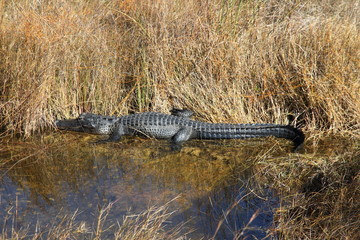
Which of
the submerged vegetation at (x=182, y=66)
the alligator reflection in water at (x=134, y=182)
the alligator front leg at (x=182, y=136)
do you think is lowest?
the alligator reflection in water at (x=134, y=182)

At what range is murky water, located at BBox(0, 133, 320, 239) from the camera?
133 inches

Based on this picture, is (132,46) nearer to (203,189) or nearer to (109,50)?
(109,50)

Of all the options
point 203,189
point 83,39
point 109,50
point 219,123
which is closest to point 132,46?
point 109,50

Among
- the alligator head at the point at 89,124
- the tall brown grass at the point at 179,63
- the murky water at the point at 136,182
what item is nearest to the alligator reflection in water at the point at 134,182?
the murky water at the point at 136,182

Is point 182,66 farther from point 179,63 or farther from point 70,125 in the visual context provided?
point 70,125

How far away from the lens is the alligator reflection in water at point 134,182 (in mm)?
3449

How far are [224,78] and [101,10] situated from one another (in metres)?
2.04

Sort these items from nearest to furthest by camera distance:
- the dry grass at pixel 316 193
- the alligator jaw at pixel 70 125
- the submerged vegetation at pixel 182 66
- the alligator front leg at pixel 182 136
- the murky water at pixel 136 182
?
the dry grass at pixel 316 193 → the murky water at pixel 136 182 → the submerged vegetation at pixel 182 66 → the alligator front leg at pixel 182 136 → the alligator jaw at pixel 70 125

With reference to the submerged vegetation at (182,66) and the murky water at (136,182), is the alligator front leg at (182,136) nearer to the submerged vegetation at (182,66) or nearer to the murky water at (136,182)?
the murky water at (136,182)

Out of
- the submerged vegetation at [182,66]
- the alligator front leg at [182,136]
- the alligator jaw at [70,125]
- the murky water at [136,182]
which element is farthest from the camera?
the alligator jaw at [70,125]

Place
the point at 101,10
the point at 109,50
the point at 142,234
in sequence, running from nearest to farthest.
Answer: the point at 142,234 → the point at 109,50 → the point at 101,10

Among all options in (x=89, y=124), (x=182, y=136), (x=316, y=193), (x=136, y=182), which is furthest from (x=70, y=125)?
(x=316, y=193)

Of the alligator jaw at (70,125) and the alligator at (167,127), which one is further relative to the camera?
the alligator jaw at (70,125)

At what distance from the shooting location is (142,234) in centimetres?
259
